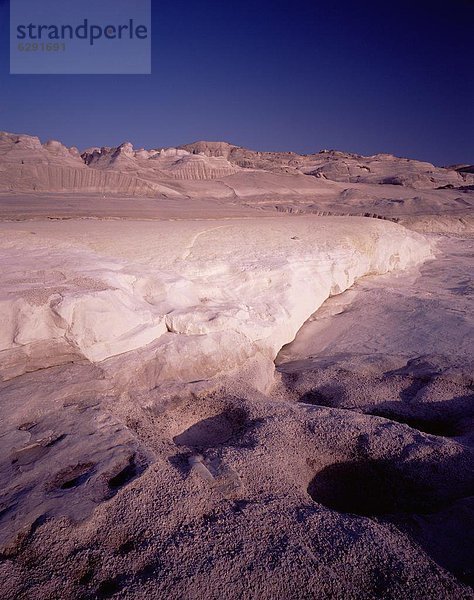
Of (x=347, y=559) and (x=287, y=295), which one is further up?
(x=287, y=295)

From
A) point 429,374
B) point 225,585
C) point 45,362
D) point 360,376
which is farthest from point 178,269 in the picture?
point 225,585

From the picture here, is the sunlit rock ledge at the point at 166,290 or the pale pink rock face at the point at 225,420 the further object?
the sunlit rock ledge at the point at 166,290

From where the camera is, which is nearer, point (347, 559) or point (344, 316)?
point (347, 559)

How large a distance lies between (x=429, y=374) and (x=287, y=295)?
5.51 feet

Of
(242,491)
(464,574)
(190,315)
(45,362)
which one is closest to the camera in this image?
(464,574)

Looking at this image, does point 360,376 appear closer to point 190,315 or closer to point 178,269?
point 190,315

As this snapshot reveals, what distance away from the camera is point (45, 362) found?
2.77 meters

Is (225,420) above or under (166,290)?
under

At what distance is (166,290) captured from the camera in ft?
12.0

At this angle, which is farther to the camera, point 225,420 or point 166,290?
point 166,290

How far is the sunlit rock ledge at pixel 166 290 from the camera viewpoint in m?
2.80

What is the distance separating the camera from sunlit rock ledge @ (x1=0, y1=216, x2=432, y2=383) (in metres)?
2.80

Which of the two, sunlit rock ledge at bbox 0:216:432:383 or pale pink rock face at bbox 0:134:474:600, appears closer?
pale pink rock face at bbox 0:134:474:600

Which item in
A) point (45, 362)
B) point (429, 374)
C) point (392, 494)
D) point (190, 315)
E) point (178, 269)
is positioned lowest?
point (392, 494)
